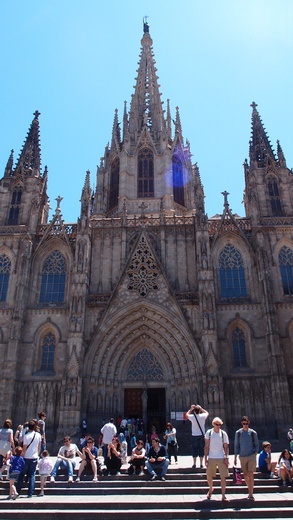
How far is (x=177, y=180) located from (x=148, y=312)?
16186 millimetres

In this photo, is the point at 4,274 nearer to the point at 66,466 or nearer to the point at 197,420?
the point at 66,466

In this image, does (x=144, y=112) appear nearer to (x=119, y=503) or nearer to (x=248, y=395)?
(x=248, y=395)

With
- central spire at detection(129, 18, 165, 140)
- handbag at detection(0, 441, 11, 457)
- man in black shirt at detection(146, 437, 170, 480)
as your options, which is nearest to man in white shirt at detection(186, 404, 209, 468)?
man in black shirt at detection(146, 437, 170, 480)

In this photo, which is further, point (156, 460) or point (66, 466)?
point (66, 466)

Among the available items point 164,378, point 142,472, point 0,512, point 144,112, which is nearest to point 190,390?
point 164,378

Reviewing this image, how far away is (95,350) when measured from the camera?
25438mm

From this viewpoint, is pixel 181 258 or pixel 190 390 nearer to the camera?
pixel 190 390

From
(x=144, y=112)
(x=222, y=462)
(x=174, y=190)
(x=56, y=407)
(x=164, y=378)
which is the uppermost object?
(x=144, y=112)

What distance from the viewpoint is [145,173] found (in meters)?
38.1

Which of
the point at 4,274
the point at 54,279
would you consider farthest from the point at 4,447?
the point at 4,274

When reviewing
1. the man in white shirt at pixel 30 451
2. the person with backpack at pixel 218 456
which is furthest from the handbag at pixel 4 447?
the person with backpack at pixel 218 456

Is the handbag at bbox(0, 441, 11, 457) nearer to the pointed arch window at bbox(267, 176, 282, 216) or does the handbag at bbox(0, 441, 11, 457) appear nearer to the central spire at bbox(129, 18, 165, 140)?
the pointed arch window at bbox(267, 176, 282, 216)

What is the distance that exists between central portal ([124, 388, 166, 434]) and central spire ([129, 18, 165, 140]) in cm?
2457

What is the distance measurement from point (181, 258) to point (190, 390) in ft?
28.1
